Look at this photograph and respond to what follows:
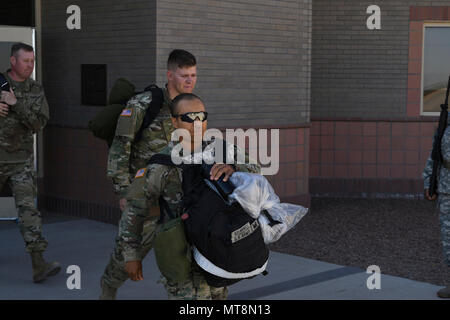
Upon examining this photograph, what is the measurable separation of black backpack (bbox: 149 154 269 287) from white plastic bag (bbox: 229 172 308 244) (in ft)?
0.15

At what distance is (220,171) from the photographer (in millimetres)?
3691

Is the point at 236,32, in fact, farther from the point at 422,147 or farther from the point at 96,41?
the point at 422,147

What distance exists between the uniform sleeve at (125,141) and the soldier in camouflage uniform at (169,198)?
833mm

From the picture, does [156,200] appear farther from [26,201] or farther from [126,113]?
[26,201]

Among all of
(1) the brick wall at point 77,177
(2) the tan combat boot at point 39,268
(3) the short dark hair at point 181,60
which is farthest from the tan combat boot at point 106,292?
(1) the brick wall at point 77,177

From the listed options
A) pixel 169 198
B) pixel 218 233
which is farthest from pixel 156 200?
pixel 218 233

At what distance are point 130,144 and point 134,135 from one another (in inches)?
2.7

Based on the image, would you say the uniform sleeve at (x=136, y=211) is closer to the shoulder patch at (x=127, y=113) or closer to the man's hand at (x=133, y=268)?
the man's hand at (x=133, y=268)

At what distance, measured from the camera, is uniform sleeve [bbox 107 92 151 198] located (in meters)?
5.03

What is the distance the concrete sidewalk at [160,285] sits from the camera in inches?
242

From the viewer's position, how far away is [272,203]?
146 inches

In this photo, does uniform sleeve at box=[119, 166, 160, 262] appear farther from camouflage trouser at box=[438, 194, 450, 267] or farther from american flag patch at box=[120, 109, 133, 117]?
camouflage trouser at box=[438, 194, 450, 267]
